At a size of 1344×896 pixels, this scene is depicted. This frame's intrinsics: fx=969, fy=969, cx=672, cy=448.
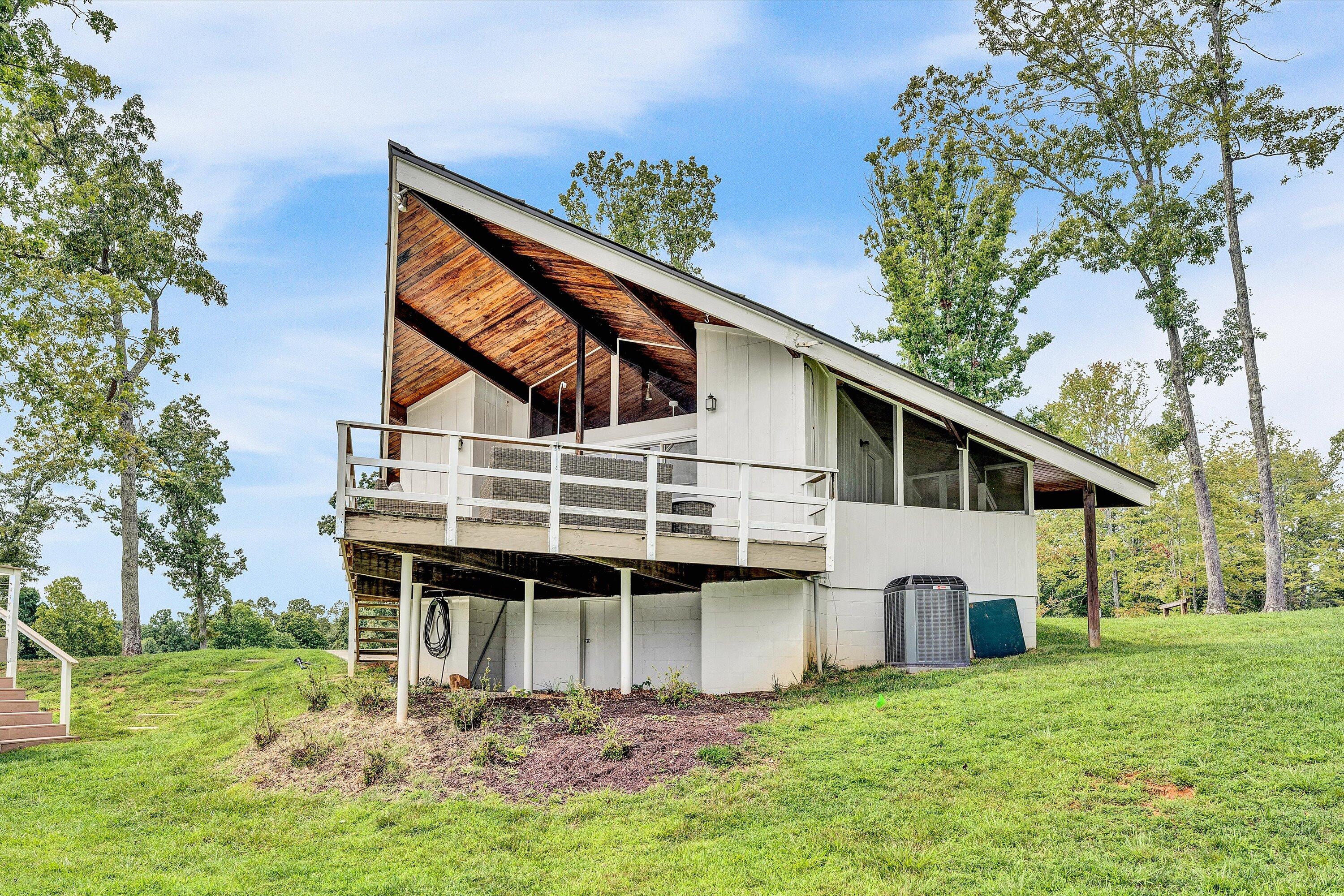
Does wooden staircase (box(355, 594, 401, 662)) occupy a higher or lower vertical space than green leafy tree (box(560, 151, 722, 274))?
lower

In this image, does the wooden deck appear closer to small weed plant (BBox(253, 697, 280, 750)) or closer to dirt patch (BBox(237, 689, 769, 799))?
dirt patch (BBox(237, 689, 769, 799))

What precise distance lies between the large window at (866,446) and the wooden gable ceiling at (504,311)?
239 centimetres

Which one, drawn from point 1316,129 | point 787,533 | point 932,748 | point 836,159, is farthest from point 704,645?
point 1316,129

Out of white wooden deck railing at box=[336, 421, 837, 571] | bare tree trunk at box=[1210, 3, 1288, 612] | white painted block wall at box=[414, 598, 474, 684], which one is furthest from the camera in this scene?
bare tree trunk at box=[1210, 3, 1288, 612]

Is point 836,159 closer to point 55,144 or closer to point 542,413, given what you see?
point 542,413

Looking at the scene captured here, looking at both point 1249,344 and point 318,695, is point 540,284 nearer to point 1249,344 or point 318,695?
point 318,695

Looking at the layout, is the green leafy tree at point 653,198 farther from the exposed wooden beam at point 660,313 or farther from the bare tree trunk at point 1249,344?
the exposed wooden beam at point 660,313

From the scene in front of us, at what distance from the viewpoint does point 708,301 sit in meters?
12.4

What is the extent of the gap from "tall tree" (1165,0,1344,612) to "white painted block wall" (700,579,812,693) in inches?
569

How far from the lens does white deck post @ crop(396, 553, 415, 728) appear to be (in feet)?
35.2

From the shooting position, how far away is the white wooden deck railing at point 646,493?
10.1 metres

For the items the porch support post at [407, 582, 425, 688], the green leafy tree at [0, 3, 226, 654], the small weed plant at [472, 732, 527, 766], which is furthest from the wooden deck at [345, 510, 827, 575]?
the green leafy tree at [0, 3, 226, 654]

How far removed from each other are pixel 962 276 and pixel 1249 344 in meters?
6.67

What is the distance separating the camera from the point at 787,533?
12938 mm
